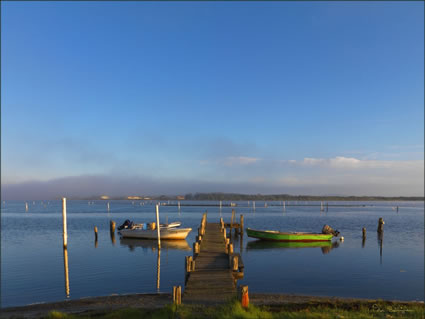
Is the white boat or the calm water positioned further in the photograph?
the white boat

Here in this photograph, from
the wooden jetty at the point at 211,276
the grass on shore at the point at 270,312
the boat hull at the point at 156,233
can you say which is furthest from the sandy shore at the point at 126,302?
the boat hull at the point at 156,233

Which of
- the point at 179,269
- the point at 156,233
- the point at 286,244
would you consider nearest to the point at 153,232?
the point at 156,233

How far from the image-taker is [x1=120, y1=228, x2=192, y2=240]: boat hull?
39062 millimetres

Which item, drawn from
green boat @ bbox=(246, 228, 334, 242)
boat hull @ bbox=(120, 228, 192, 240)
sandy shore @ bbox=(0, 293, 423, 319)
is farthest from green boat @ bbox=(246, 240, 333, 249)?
sandy shore @ bbox=(0, 293, 423, 319)

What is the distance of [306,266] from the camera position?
2642 cm

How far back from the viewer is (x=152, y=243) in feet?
125

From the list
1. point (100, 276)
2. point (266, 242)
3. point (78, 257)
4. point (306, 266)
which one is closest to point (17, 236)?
point (78, 257)

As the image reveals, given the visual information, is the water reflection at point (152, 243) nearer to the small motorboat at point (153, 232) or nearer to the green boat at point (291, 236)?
the small motorboat at point (153, 232)

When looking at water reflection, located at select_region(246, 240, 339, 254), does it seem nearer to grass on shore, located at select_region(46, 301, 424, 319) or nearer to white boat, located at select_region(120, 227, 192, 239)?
white boat, located at select_region(120, 227, 192, 239)

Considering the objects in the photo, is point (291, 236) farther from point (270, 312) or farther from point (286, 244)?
point (270, 312)

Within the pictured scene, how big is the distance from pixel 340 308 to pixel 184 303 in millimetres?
6008

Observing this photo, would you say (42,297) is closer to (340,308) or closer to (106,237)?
(340,308)

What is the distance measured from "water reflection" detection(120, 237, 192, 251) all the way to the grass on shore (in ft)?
76.6

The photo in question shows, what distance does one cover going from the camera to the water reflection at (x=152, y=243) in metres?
35.4
